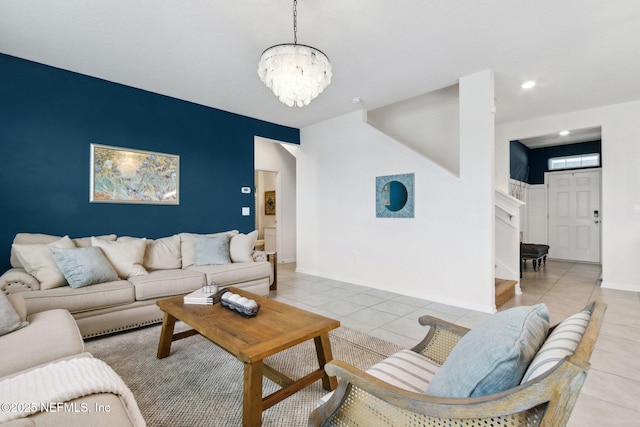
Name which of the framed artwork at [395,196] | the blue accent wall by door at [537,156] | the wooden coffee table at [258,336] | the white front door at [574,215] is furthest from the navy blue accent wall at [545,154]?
the wooden coffee table at [258,336]

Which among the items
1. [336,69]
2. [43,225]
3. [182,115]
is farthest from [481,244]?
[43,225]

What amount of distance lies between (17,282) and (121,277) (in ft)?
2.60

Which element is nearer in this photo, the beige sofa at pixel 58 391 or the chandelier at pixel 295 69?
the beige sofa at pixel 58 391

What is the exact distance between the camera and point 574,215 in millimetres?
6891

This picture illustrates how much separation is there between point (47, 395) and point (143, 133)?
148 inches

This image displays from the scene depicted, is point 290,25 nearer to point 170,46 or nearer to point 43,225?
point 170,46

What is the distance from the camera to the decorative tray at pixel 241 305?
2.05 m

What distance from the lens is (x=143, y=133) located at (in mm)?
4070

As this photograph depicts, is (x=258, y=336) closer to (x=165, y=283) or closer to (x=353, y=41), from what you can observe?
(x=165, y=283)

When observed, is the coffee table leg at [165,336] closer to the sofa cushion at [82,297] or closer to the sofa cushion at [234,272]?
the sofa cushion at [82,297]

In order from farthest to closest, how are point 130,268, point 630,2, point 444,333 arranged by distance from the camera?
point 130,268
point 630,2
point 444,333

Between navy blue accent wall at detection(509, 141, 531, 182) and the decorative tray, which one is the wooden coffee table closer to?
the decorative tray

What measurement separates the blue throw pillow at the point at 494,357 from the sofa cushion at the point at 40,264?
323 centimetres

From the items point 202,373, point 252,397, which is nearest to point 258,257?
point 202,373
